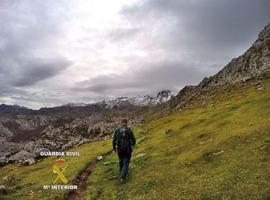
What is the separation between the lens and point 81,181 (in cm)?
3759

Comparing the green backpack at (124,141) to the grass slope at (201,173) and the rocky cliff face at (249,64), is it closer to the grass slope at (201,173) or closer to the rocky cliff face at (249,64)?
the grass slope at (201,173)

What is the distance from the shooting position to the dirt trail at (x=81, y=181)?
3102 cm

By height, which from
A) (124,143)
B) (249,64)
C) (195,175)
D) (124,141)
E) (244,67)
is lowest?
(195,175)

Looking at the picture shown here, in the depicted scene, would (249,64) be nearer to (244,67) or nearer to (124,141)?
(244,67)

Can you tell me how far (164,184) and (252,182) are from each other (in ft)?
24.0

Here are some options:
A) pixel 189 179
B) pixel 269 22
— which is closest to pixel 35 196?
pixel 189 179

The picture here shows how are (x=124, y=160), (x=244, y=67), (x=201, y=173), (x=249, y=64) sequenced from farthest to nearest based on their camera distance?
1. (x=244, y=67)
2. (x=249, y=64)
3. (x=124, y=160)
4. (x=201, y=173)

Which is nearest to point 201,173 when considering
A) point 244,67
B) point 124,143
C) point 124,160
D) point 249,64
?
point 124,160

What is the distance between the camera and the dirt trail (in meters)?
31.0

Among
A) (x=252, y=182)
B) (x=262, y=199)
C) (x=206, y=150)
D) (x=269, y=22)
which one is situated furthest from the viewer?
(x=269, y=22)

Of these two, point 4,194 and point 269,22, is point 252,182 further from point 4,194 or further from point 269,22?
point 269,22

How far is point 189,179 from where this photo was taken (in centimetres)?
2967

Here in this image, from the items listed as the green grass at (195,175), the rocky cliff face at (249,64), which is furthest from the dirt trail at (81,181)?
the rocky cliff face at (249,64)

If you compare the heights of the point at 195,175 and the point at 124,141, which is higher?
the point at 124,141
